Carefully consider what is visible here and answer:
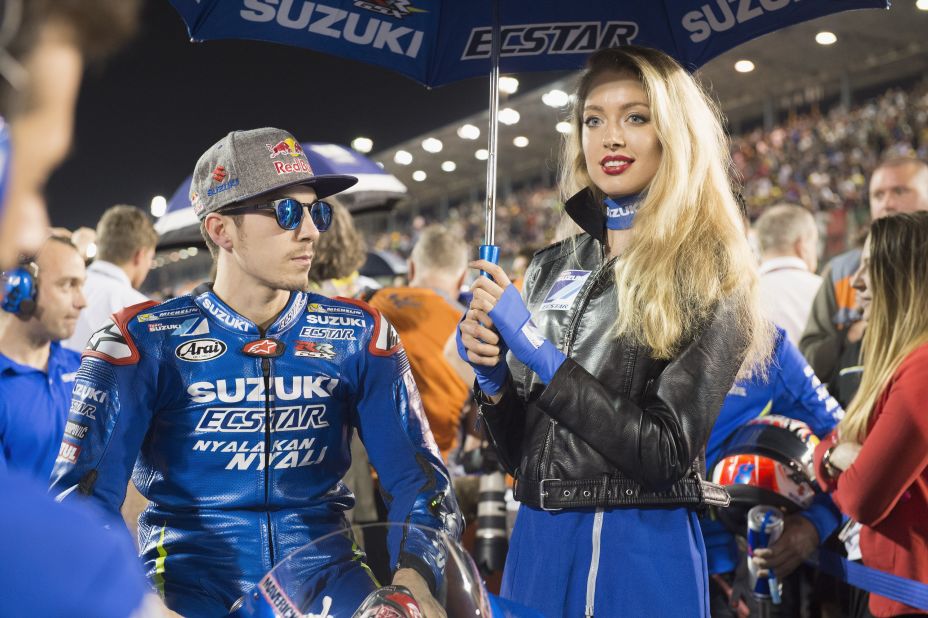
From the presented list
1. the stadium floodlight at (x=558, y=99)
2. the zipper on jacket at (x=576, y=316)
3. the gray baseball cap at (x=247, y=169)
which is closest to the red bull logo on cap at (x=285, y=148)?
the gray baseball cap at (x=247, y=169)

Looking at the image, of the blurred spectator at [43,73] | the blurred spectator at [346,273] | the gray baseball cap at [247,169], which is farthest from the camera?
the blurred spectator at [346,273]

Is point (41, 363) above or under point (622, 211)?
under

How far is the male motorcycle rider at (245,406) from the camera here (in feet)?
7.84

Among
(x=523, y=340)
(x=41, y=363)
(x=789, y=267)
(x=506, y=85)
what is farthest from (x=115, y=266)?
(x=506, y=85)

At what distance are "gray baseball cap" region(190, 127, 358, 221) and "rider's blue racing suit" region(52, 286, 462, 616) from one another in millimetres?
278

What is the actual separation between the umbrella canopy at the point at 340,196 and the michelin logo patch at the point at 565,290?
3.28 m

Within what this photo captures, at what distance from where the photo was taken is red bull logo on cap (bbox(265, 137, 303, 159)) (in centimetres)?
267

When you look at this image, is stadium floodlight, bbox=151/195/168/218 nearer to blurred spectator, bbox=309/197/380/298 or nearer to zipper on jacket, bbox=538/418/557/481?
blurred spectator, bbox=309/197/380/298

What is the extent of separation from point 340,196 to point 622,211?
517 centimetres

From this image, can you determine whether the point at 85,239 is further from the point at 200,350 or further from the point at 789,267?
the point at 200,350

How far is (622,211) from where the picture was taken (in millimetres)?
2479

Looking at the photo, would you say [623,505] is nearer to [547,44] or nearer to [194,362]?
[194,362]

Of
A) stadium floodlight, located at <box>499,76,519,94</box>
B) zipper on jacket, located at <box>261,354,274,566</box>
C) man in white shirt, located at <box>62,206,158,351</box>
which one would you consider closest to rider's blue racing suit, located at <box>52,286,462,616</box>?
zipper on jacket, located at <box>261,354,274,566</box>

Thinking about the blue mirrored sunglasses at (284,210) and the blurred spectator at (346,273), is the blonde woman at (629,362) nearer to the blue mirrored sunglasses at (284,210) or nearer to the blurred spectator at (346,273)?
the blue mirrored sunglasses at (284,210)
